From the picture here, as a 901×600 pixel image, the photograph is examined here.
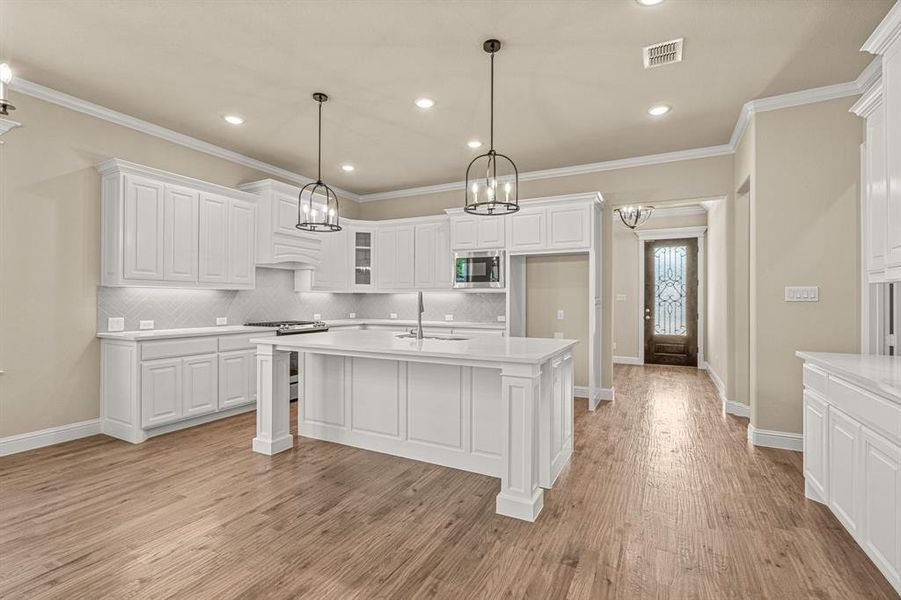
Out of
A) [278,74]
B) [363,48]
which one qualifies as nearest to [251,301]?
[278,74]

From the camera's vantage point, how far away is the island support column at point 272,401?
3510mm

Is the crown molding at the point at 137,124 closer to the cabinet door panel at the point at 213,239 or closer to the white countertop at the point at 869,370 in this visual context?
the cabinet door panel at the point at 213,239

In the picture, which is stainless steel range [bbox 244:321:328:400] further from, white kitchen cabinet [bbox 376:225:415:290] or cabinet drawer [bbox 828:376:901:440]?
cabinet drawer [bbox 828:376:901:440]

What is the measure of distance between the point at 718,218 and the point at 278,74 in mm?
5861

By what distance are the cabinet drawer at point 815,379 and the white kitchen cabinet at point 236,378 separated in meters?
4.79

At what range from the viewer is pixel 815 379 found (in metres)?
2.61

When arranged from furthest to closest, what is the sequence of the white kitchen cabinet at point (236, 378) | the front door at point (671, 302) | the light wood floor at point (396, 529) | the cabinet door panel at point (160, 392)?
the front door at point (671, 302) → the white kitchen cabinet at point (236, 378) → the cabinet door panel at point (160, 392) → the light wood floor at point (396, 529)

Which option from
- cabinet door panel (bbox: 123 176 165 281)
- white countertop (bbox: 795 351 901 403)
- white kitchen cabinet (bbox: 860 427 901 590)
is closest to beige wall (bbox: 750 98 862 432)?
white countertop (bbox: 795 351 901 403)

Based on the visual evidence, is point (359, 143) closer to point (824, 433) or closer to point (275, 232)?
point (275, 232)

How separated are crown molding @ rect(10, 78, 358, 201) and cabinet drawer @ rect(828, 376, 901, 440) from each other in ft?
18.7

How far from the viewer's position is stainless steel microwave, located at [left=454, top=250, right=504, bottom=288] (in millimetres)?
5668

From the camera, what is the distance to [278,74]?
3.38 m

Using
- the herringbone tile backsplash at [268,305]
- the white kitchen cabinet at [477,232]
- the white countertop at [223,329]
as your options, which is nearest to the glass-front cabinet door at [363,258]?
the herringbone tile backsplash at [268,305]

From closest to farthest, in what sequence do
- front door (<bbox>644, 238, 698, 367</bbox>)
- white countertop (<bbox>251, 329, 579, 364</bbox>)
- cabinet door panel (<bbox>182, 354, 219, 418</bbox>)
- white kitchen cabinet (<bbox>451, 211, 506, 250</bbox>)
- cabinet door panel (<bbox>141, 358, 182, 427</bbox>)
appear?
1. white countertop (<bbox>251, 329, 579, 364</bbox>)
2. cabinet door panel (<bbox>141, 358, 182, 427</bbox>)
3. cabinet door panel (<bbox>182, 354, 219, 418</bbox>)
4. white kitchen cabinet (<bbox>451, 211, 506, 250</bbox>)
5. front door (<bbox>644, 238, 698, 367</bbox>)
